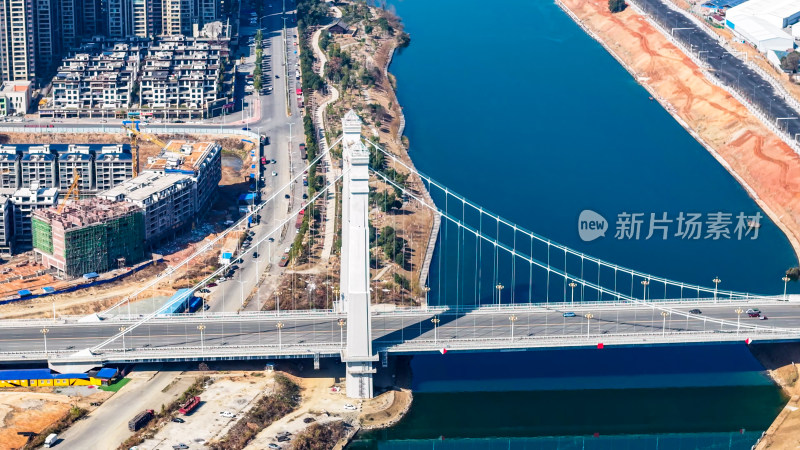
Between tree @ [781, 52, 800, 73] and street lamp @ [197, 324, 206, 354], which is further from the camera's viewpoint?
tree @ [781, 52, 800, 73]

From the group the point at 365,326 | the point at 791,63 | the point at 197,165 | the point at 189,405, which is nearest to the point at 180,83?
the point at 197,165

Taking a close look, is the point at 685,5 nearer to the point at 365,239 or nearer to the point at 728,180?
the point at 728,180

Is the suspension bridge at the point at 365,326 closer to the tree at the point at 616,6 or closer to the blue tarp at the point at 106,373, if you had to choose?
the blue tarp at the point at 106,373

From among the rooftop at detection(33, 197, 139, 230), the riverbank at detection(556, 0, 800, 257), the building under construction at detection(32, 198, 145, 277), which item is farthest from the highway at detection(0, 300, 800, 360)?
the riverbank at detection(556, 0, 800, 257)

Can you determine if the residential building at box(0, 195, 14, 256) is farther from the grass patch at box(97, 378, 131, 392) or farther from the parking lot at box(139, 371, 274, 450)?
the parking lot at box(139, 371, 274, 450)

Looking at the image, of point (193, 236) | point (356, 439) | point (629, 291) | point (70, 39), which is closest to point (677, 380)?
point (629, 291)

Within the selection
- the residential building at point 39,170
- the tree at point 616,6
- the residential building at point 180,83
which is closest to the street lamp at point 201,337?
the residential building at point 39,170

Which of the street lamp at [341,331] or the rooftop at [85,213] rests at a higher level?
the rooftop at [85,213]
